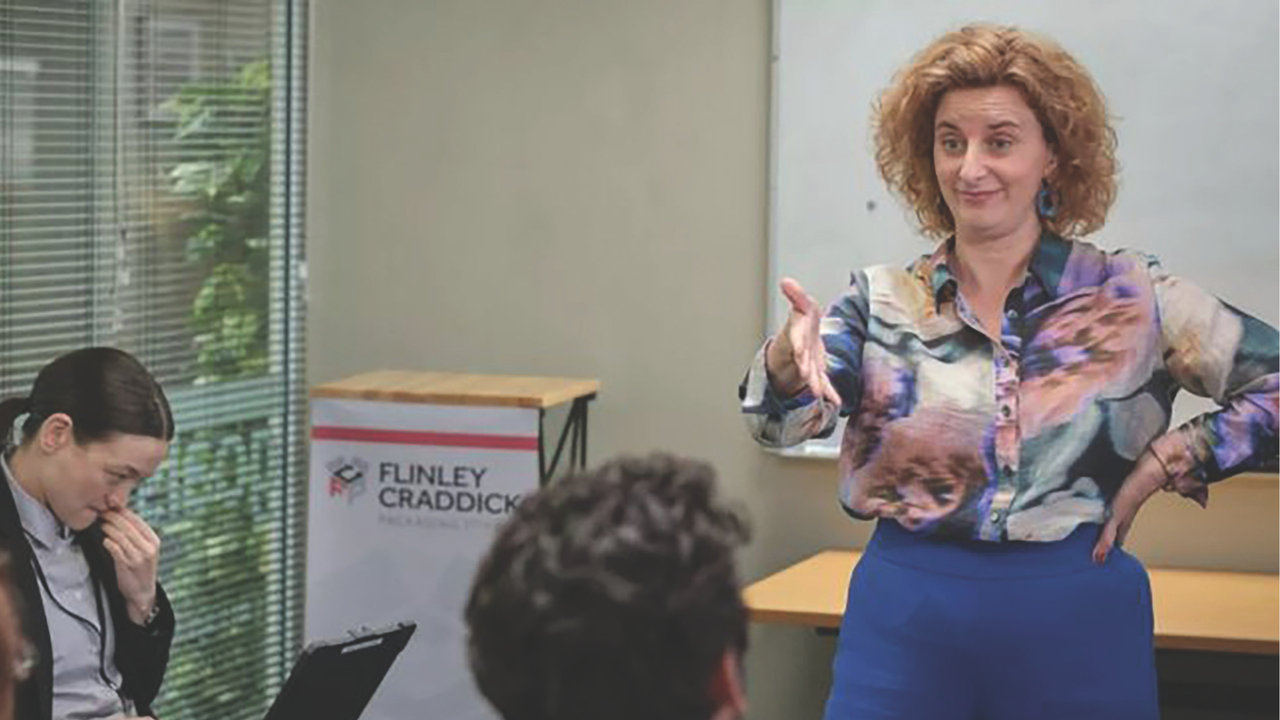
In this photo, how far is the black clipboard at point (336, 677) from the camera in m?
2.97

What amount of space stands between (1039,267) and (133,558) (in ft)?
4.57

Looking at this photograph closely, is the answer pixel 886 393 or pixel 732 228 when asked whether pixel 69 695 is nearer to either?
pixel 886 393

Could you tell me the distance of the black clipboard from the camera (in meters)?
2.97

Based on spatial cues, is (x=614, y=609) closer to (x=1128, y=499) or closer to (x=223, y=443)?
(x=1128, y=499)

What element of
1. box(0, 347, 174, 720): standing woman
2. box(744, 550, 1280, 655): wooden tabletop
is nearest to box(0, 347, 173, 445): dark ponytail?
box(0, 347, 174, 720): standing woman

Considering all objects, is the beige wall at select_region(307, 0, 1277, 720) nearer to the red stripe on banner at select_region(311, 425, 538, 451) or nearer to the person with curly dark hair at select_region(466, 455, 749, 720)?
the red stripe on banner at select_region(311, 425, 538, 451)

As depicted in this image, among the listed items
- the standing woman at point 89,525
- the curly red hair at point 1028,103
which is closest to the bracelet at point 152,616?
the standing woman at point 89,525

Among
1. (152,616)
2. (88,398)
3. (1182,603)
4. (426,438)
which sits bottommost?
(1182,603)

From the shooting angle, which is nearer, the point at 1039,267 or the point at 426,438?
the point at 1039,267

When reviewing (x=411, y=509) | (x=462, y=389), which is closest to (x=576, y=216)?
(x=462, y=389)

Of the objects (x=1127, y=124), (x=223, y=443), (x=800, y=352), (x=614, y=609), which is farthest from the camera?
(x=223, y=443)

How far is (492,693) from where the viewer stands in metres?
1.33

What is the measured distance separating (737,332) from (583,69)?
0.70 m

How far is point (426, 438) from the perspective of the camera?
179 inches
